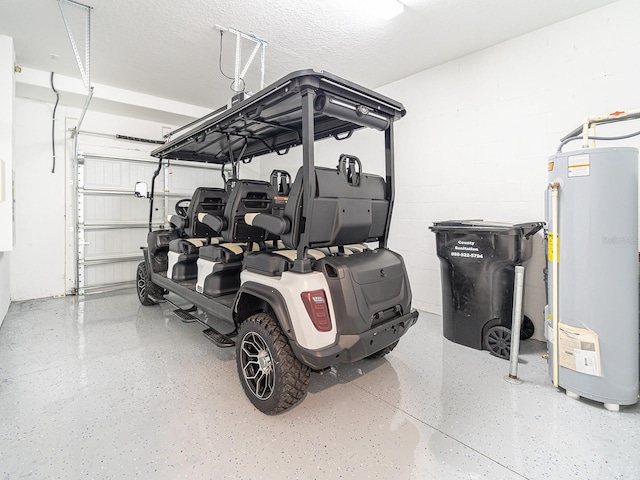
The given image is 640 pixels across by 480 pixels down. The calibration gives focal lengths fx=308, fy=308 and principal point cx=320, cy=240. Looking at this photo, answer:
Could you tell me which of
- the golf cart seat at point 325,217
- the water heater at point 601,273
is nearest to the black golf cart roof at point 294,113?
the golf cart seat at point 325,217

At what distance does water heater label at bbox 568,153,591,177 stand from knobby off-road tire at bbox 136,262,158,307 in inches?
182

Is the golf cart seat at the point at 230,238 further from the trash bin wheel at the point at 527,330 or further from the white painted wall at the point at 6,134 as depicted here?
the trash bin wheel at the point at 527,330

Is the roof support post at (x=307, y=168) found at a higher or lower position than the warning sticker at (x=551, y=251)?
higher

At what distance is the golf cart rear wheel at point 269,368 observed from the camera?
6.15ft

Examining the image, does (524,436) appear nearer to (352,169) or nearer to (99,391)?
(352,169)

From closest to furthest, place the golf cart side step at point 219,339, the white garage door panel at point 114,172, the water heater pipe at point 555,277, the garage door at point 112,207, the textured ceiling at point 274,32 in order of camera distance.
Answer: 1. the water heater pipe at point 555,277
2. the golf cart side step at point 219,339
3. the textured ceiling at point 274,32
4. the garage door at point 112,207
5. the white garage door panel at point 114,172

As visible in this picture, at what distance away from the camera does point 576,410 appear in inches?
79.0

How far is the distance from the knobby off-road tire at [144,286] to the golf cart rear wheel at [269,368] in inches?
104

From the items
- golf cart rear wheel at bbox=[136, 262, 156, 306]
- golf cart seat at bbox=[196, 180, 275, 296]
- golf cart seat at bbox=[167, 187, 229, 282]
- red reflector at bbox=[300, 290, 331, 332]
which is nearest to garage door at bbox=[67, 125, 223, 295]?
golf cart rear wheel at bbox=[136, 262, 156, 306]

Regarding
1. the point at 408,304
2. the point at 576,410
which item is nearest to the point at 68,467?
the point at 408,304

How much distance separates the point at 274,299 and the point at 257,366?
56 centimetres

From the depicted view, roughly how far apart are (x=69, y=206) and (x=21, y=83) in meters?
1.76

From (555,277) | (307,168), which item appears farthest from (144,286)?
(555,277)

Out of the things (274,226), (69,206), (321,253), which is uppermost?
(69,206)
